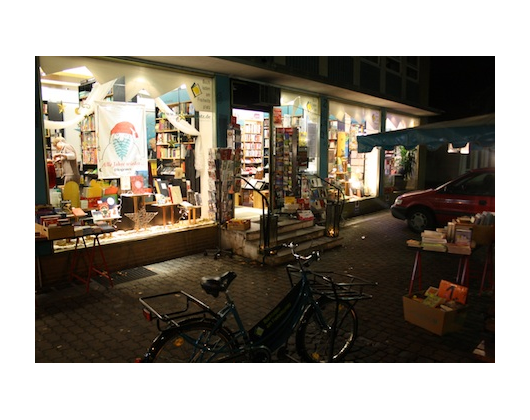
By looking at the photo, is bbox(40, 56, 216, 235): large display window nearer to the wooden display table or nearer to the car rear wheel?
the wooden display table

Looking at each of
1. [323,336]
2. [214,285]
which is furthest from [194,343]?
[323,336]

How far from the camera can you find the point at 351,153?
15.0m

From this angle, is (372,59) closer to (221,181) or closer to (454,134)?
(454,134)

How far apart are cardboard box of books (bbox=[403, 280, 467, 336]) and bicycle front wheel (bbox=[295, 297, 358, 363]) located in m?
0.99

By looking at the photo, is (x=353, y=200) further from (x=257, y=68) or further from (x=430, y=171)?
(x=430, y=171)

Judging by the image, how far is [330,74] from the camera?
12375 millimetres

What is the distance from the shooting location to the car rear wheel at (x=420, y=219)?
35.1 feet

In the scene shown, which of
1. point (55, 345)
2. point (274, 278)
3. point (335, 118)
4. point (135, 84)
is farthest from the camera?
point (335, 118)

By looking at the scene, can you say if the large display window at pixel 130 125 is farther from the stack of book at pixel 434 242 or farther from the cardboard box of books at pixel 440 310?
the cardboard box of books at pixel 440 310

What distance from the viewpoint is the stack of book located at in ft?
19.6

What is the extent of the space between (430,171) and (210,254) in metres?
18.3

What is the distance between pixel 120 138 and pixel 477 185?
8.44m

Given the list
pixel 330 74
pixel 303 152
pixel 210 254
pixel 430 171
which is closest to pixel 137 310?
pixel 210 254

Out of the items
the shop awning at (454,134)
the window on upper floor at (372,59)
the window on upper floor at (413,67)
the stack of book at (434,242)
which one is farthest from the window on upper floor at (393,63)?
the stack of book at (434,242)
